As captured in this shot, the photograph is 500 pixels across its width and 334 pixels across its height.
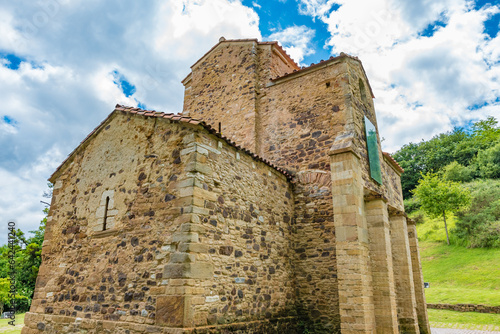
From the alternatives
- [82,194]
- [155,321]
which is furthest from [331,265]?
[82,194]

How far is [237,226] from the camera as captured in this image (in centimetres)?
726

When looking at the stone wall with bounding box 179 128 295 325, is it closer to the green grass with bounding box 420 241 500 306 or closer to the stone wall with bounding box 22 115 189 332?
the stone wall with bounding box 22 115 189 332

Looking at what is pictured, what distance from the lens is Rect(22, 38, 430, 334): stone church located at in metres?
6.29

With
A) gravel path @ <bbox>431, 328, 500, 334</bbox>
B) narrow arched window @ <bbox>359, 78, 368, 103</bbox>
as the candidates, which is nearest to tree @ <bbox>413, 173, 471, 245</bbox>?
gravel path @ <bbox>431, 328, 500, 334</bbox>

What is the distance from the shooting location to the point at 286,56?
1337cm

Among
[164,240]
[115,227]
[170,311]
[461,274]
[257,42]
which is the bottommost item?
[170,311]

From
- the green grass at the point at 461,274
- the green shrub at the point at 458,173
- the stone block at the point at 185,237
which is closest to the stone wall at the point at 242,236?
the stone block at the point at 185,237

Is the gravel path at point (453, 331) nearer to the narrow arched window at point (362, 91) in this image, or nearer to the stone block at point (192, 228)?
the narrow arched window at point (362, 91)

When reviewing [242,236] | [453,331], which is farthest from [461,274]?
[242,236]

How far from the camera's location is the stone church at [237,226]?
20.6 feet

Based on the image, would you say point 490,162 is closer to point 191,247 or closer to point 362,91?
point 362,91

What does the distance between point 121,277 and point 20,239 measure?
2027cm

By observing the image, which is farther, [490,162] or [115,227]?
[490,162]

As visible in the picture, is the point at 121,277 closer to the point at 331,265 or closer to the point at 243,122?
the point at 331,265
